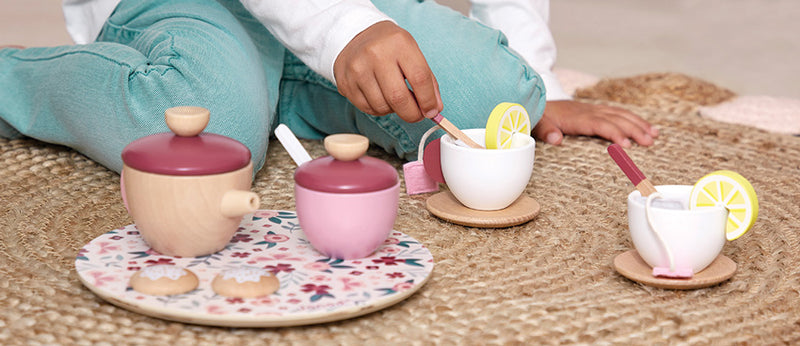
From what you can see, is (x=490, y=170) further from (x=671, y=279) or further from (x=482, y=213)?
(x=671, y=279)

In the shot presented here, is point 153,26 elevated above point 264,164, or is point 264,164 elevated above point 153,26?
point 153,26

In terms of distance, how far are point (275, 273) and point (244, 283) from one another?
44mm

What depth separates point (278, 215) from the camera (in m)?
0.74

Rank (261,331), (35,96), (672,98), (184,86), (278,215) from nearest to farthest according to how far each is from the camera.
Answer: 1. (261,331)
2. (278,215)
3. (184,86)
4. (35,96)
5. (672,98)

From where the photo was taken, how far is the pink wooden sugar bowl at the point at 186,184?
23.0 inches

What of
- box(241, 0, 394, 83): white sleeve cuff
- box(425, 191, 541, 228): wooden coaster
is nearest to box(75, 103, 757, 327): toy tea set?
box(425, 191, 541, 228): wooden coaster

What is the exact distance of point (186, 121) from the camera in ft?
1.94

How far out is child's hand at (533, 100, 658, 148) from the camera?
1.15 meters

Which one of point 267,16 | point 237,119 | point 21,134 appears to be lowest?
point 21,134

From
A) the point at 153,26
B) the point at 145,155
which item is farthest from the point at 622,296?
the point at 153,26

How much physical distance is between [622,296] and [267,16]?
0.52 m

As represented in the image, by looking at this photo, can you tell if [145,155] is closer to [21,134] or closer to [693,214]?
[693,214]

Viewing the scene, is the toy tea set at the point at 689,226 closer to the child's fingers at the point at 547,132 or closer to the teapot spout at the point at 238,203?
the teapot spout at the point at 238,203

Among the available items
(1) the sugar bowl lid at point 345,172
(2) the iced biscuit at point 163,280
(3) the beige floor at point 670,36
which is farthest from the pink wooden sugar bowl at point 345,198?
(3) the beige floor at point 670,36
